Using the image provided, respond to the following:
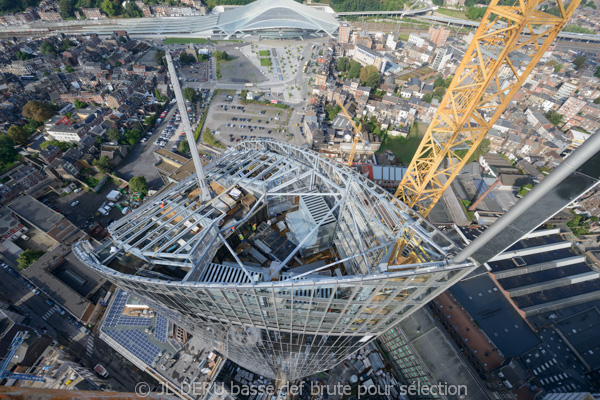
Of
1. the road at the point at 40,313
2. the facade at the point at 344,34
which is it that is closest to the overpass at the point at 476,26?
the facade at the point at 344,34

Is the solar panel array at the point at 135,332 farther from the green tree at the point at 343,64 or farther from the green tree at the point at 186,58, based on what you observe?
the green tree at the point at 343,64

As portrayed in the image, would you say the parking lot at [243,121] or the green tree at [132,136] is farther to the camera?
the parking lot at [243,121]

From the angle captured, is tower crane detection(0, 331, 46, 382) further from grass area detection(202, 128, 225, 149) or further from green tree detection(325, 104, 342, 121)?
green tree detection(325, 104, 342, 121)

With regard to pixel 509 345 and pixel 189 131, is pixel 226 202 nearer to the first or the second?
pixel 189 131

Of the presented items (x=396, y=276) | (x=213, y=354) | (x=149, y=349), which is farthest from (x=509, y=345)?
(x=149, y=349)

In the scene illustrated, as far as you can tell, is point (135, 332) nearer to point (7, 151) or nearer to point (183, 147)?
point (183, 147)

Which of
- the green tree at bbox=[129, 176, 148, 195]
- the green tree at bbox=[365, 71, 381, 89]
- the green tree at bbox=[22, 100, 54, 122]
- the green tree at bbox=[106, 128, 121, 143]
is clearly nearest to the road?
the green tree at bbox=[129, 176, 148, 195]

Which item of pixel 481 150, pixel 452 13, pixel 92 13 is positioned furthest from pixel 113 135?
pixel 452 13
